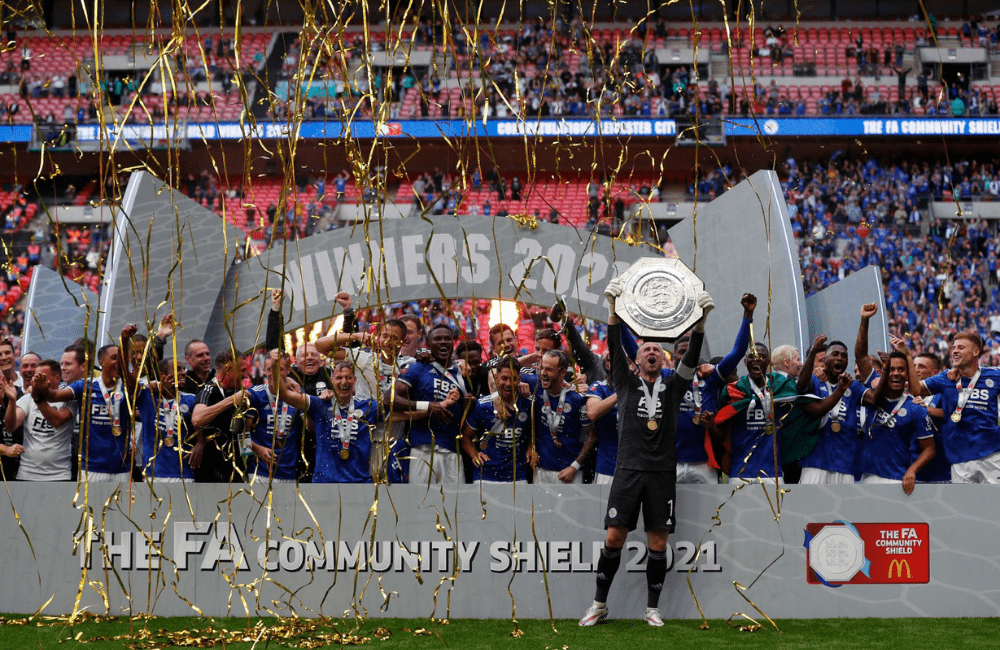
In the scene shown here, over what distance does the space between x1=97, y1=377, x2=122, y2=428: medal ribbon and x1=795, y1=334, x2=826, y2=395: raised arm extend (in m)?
4.11

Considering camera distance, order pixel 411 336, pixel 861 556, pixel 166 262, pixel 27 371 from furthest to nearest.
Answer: pixel 166 262
pixel 27 371
pixel 411 336
pixel 861 556

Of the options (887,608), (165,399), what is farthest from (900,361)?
(165,399)

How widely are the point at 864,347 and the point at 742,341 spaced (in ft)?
4.38

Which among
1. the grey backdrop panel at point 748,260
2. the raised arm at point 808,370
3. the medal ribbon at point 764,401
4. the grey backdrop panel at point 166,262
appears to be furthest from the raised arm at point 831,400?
the grey backdrop panel at point 166,262

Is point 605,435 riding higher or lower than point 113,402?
lower

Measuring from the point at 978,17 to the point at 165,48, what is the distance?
32751 millimetres

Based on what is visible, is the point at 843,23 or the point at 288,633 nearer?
the point at 288,633

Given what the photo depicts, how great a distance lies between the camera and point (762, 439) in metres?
6.06

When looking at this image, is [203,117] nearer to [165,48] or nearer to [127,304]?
[127,304]

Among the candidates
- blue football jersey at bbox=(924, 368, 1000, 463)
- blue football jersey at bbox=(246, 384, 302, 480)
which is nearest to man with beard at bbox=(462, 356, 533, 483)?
blue football jersey at bbox=(246, 384, 302, 480)

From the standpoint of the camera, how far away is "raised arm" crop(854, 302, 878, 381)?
578 cm

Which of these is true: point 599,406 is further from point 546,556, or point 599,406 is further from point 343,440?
point 343,440

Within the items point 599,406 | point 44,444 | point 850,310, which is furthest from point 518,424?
point 850,310

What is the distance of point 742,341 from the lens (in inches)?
211
